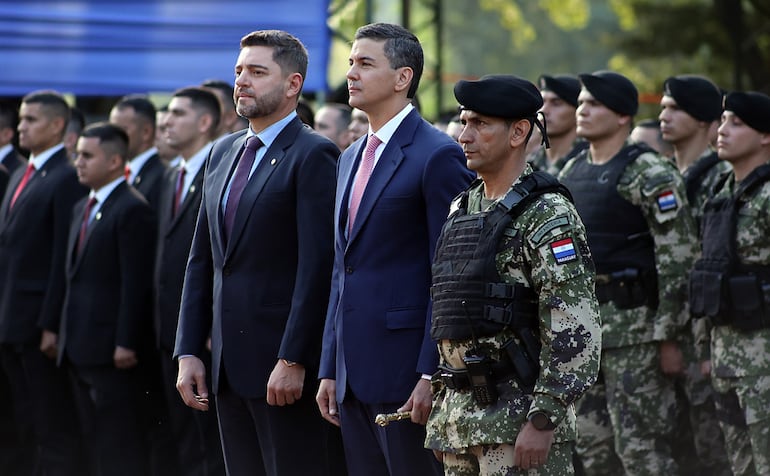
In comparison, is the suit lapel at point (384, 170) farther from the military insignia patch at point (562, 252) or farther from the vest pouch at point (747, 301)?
the vest pouch at point (747, 301)

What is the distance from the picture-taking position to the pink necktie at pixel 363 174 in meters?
4.89

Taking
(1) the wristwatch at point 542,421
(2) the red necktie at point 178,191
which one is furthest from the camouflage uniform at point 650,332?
(1) the wristwatch at point 542,421

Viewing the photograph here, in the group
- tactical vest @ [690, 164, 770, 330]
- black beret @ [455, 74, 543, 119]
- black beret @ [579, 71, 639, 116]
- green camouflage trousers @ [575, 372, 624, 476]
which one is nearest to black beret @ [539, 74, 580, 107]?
black beret @ [579, 71, 639, 116]

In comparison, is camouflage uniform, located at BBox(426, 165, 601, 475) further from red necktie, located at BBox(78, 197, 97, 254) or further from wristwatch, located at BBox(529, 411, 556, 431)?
red necktie, located at BBox(78, 197, 97, 254)

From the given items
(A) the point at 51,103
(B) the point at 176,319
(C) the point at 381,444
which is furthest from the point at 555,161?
(C) the point at 381,444

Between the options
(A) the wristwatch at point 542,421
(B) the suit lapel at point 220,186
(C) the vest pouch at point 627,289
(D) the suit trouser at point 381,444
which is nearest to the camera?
(A) the wristwatch at point 542,421

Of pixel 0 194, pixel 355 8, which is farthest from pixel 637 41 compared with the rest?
pixel 0 194

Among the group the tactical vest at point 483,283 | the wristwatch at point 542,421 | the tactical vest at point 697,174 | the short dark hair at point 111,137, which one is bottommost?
the wristwatch at point 542,421

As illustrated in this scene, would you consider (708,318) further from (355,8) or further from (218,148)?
(355,8)

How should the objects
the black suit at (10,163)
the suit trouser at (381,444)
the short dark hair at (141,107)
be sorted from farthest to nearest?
1. the black suit at (10,163)
2. the short dark hair at (141,107)
3. the suit trouser at (381,444)

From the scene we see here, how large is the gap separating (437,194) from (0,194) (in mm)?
5675

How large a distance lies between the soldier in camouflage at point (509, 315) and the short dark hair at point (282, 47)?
1124mm

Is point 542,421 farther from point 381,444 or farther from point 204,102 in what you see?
point 204,102

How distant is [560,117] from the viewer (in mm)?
8047
